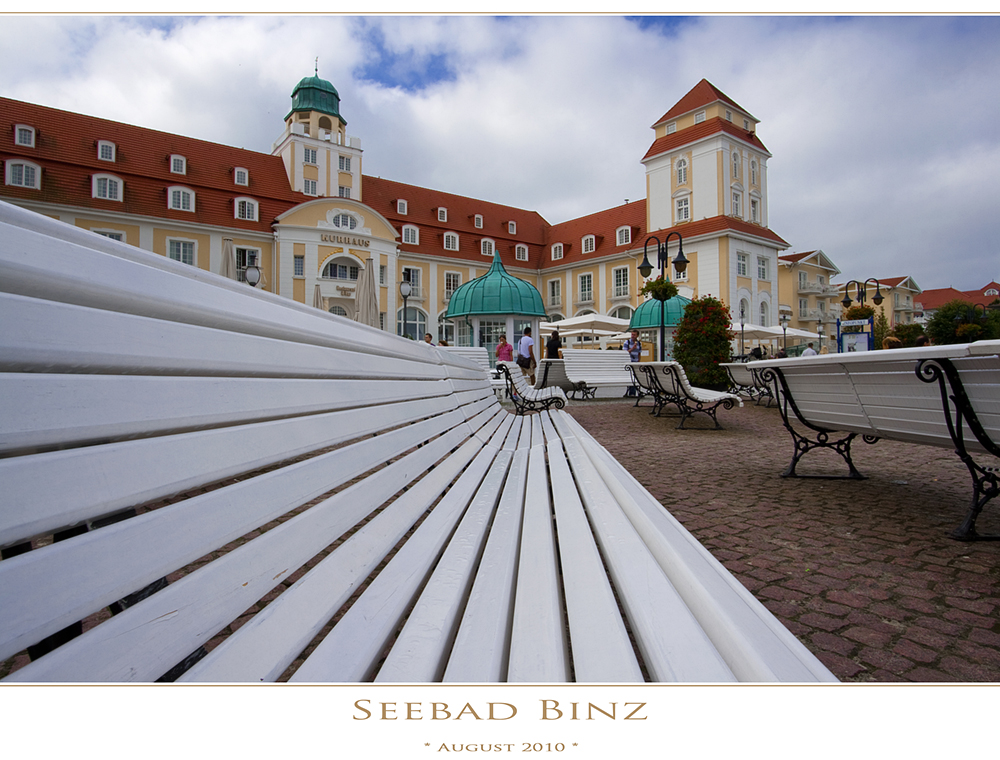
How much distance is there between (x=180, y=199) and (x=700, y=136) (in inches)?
980

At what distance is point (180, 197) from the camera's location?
25641 mm

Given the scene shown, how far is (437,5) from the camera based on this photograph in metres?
1.53

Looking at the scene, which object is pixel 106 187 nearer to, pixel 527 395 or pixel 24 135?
pixel 24 135

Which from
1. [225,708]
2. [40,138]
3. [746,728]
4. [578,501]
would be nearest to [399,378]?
[578,501]

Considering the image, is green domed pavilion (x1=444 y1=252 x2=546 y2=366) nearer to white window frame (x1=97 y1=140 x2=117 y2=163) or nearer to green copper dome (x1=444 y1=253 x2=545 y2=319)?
green copper dome (x1=444 y1=253 x2=545 y2=319)

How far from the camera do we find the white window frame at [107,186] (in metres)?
23.6

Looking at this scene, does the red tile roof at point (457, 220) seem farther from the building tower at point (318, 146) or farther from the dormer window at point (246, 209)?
the dormer window at point (246, 209)

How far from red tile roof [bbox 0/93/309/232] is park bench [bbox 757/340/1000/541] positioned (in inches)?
1089

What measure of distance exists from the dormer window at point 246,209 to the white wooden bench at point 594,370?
2069 centimetres

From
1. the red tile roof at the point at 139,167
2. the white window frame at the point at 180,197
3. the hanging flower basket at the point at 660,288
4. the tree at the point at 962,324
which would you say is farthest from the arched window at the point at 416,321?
the tree at the point at 962,324

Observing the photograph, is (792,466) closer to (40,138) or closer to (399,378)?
(399,378)

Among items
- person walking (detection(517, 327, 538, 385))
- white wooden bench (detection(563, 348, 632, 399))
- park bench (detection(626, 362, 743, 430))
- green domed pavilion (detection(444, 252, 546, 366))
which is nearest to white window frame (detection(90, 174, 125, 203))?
green domed pavilion (detection(444, 252, 546, 366))

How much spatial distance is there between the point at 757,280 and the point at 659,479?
28.9 m

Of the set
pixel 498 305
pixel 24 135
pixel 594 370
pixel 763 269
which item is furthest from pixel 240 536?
pixel 763 269
